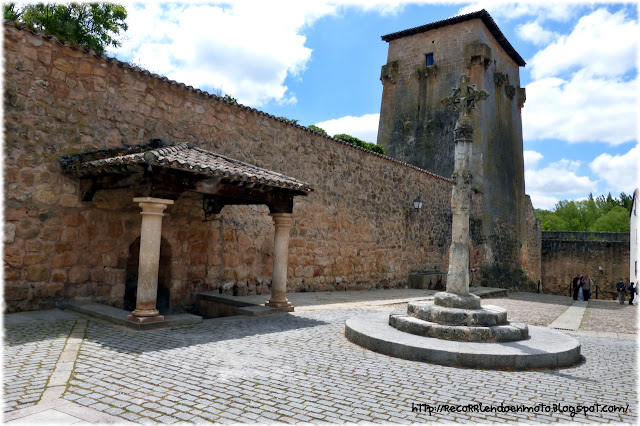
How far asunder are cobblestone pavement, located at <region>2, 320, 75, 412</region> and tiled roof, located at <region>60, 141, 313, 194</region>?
222 centimetres

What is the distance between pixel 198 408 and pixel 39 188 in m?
5.10

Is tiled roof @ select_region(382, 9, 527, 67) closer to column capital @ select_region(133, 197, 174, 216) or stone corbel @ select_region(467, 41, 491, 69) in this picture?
stone corbel @ select_region(467, 41, 491, 69)

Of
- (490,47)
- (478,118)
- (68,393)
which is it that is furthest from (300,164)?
(490,47)

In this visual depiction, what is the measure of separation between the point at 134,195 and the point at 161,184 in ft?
1.55

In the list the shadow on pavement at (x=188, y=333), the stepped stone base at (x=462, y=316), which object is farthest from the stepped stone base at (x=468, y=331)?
the shadow on pavement at (x=188, y=333)

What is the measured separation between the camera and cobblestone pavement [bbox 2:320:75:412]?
10.6 feet

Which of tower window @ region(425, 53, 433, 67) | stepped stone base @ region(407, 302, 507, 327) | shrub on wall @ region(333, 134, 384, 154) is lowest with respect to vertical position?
stepped stone base @ region(407, 302, 507, 327)

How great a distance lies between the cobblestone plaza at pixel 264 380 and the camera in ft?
10.6

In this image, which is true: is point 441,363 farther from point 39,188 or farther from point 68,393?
point 39,188

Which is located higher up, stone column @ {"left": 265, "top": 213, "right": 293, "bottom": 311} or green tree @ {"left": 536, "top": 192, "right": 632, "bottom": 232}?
green tree @ {"left": 536, "top": 192, "right": 632, "bottom": 232}

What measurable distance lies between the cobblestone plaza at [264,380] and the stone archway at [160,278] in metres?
2.32

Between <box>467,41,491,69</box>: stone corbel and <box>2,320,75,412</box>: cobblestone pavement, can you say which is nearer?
<box>2,320,75,412</box>: cobblestone pavement

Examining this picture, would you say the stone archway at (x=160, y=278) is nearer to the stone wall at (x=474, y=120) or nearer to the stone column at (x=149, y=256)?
the stone column at (x=149, y=256)

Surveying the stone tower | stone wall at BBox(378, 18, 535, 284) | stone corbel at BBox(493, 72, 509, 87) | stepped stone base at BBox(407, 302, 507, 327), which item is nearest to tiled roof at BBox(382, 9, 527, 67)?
the stone tower
